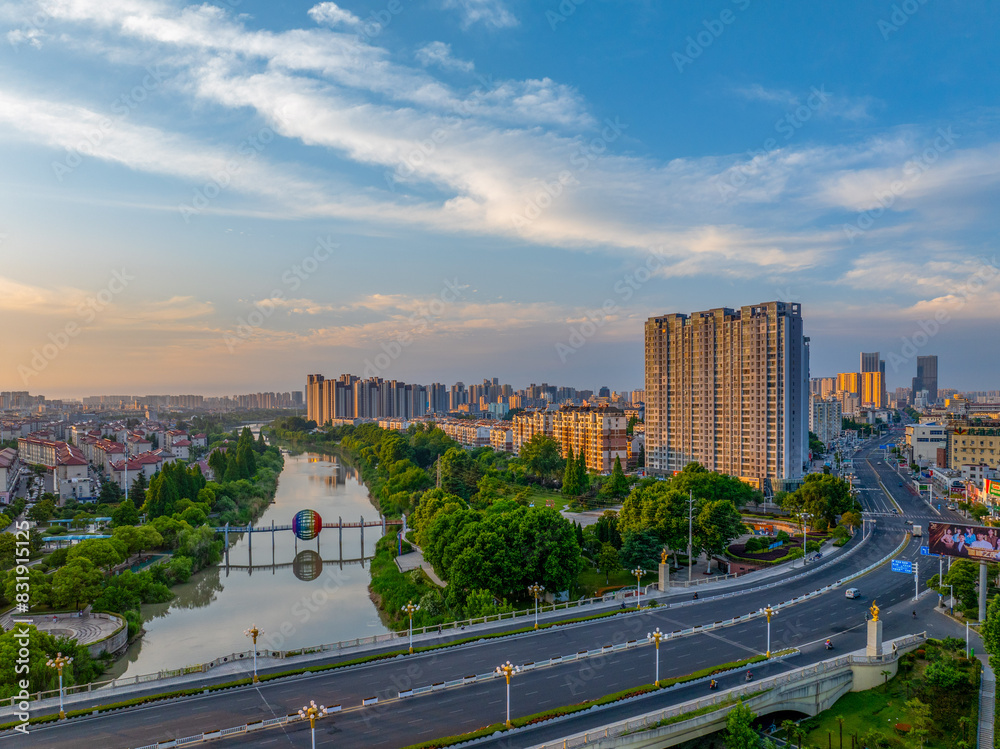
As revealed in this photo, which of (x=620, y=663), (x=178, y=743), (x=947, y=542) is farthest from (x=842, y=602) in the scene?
(x=178, y=743)

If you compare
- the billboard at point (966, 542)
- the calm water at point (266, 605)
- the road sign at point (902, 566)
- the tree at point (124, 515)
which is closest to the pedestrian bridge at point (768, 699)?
the billboard at point (966, 542)

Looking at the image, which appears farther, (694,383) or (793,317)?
(694,383)

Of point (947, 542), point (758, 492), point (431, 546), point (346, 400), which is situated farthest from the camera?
point (346, 400)

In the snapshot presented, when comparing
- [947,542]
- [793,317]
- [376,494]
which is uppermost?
[793,317]

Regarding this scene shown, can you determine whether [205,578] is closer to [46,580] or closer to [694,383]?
[46,580]

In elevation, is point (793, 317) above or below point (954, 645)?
above

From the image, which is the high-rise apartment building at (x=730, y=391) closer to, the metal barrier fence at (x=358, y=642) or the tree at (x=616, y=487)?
the tree at (x=616, y=487)

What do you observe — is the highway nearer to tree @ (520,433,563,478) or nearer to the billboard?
the billboard

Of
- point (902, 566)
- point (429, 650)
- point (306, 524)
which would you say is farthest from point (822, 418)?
point (429, 650)
